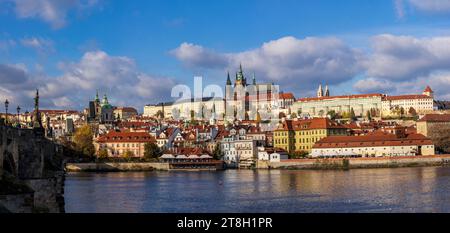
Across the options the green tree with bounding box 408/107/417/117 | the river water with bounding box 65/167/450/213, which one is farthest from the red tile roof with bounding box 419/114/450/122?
the river water with bounding box 65/167/450/213

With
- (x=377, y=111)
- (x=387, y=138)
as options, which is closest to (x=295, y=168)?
(x=387, y=138)

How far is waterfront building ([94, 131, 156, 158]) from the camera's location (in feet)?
310

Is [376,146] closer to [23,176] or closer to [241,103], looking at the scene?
[23,176]

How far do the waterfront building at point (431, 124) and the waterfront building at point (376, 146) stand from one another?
377 inches

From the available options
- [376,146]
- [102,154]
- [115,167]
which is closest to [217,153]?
[115,167]

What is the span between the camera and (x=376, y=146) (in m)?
83.4

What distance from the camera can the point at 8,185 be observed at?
17484 mm

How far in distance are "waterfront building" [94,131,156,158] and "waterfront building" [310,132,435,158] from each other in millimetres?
24790

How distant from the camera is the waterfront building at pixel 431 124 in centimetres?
9462

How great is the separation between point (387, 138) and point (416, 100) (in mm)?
80673

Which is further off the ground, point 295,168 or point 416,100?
point 416,100

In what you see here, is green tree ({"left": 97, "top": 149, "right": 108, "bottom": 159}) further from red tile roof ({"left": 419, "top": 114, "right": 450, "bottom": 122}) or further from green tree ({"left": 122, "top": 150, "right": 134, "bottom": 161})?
red tile roof ({"left": 419, "top": 114, "right": 450, "bottom": 122})

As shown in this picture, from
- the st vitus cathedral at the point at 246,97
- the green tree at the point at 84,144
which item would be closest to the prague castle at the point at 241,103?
the st vitus cathedral at the point at 246,97
